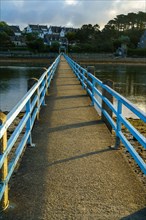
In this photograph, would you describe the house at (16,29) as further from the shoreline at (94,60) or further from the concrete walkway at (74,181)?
the concrete walkway at (74,181)

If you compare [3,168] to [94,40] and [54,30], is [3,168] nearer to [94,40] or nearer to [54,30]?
[94,40]

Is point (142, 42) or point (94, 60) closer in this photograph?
point (94, 60)

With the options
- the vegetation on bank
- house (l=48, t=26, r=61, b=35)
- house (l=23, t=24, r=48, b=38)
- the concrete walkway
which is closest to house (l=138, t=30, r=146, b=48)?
the vegetation on bank

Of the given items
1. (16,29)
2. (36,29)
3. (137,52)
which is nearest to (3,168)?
(137,52)

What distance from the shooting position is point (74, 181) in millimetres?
4355

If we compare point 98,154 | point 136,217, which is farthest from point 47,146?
point 136,217

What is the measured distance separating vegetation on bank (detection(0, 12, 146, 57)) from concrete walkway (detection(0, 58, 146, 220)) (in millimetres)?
86408

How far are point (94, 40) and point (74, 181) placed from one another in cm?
10747

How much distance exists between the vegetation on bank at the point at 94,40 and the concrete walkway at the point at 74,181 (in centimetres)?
8641

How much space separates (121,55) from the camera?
8944 centimetres

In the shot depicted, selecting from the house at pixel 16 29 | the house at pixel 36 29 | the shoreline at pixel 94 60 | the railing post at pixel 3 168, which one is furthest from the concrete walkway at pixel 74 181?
the house at pixel 36 29

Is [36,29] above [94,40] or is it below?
above

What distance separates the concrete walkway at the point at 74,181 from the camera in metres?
3.61

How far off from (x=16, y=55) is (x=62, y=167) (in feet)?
279
